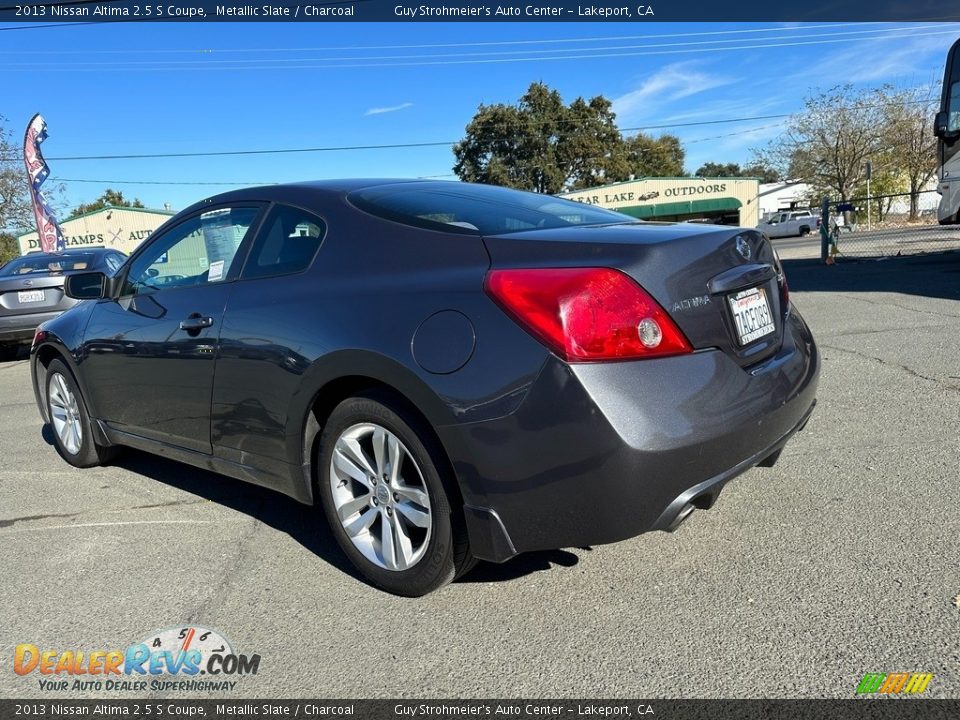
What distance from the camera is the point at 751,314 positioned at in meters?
2.65

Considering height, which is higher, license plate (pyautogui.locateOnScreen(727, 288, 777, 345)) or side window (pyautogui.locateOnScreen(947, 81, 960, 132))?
side window (pyautogui.locateOnScreen(947, 81, 960, 132))

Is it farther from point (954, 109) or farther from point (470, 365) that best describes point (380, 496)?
point (954, 109)

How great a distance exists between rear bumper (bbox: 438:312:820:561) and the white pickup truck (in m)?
44.3

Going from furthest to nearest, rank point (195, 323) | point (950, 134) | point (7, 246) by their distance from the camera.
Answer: point (7, 246) → point (950, 134) → point (195, 323)

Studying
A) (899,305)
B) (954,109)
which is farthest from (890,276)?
(899,305)

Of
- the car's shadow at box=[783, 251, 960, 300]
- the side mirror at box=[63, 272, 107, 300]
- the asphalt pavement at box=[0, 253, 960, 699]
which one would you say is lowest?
the asphalt pavement at box=[0, 253, 960, 699]

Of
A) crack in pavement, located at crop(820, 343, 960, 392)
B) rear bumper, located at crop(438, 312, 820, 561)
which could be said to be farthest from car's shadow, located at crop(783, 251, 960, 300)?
rear bumper, located at crop(438, 312, 820, 561)

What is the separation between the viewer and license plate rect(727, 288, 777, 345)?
8.38 feet

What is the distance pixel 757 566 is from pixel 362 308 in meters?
1.78

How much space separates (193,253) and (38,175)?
22.9 metres

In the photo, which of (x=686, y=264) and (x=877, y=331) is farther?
(x=877, y=331)

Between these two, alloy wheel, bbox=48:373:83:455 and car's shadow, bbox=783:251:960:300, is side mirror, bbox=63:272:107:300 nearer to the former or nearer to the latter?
alloy wheel, bbox=48:373:83:455

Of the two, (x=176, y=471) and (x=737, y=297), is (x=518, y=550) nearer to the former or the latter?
(x=737, y=297)

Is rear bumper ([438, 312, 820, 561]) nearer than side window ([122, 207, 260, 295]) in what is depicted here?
Yes
